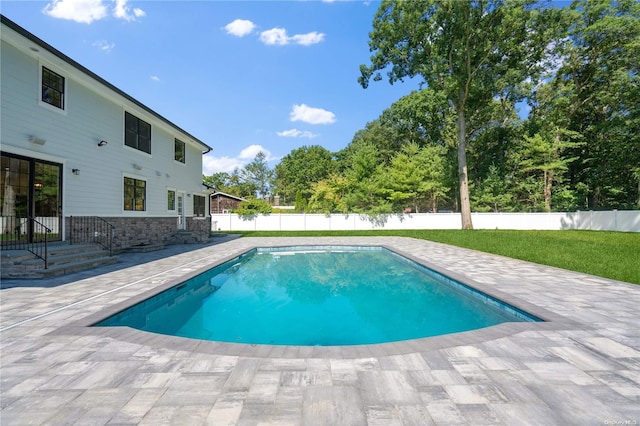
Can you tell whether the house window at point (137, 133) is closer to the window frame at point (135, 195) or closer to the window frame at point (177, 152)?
the window frame at point (135, 195)

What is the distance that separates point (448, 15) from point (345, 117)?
14.7 metres

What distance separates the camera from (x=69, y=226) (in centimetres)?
846

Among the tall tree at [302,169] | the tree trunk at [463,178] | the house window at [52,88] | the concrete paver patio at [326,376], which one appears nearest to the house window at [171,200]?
the house window at [52,88]

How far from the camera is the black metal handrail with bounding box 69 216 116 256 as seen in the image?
8.57 m

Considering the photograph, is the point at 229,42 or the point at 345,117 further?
the point at 345,117

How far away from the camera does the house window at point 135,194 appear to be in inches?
438

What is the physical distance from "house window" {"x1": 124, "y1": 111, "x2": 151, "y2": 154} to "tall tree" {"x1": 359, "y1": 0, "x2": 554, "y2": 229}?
50.7 ft

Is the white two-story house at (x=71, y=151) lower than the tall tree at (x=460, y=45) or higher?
lower

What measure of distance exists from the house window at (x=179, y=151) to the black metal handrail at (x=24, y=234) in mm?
7937

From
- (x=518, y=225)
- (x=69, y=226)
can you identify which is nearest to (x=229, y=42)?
(x=69, y=226)

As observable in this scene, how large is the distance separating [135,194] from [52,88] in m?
4.53

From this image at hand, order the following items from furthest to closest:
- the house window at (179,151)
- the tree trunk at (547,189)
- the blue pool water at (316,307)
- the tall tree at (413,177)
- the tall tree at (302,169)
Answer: the tall tree at (302,169) → the tree trunk at (547,189) → the tall tree at (413,177) → the house window at (179,151) → the blue pool water at (316,307)

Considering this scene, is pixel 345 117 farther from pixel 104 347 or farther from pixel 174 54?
pixel 104 347

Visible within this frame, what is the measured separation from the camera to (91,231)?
30.0 ft
